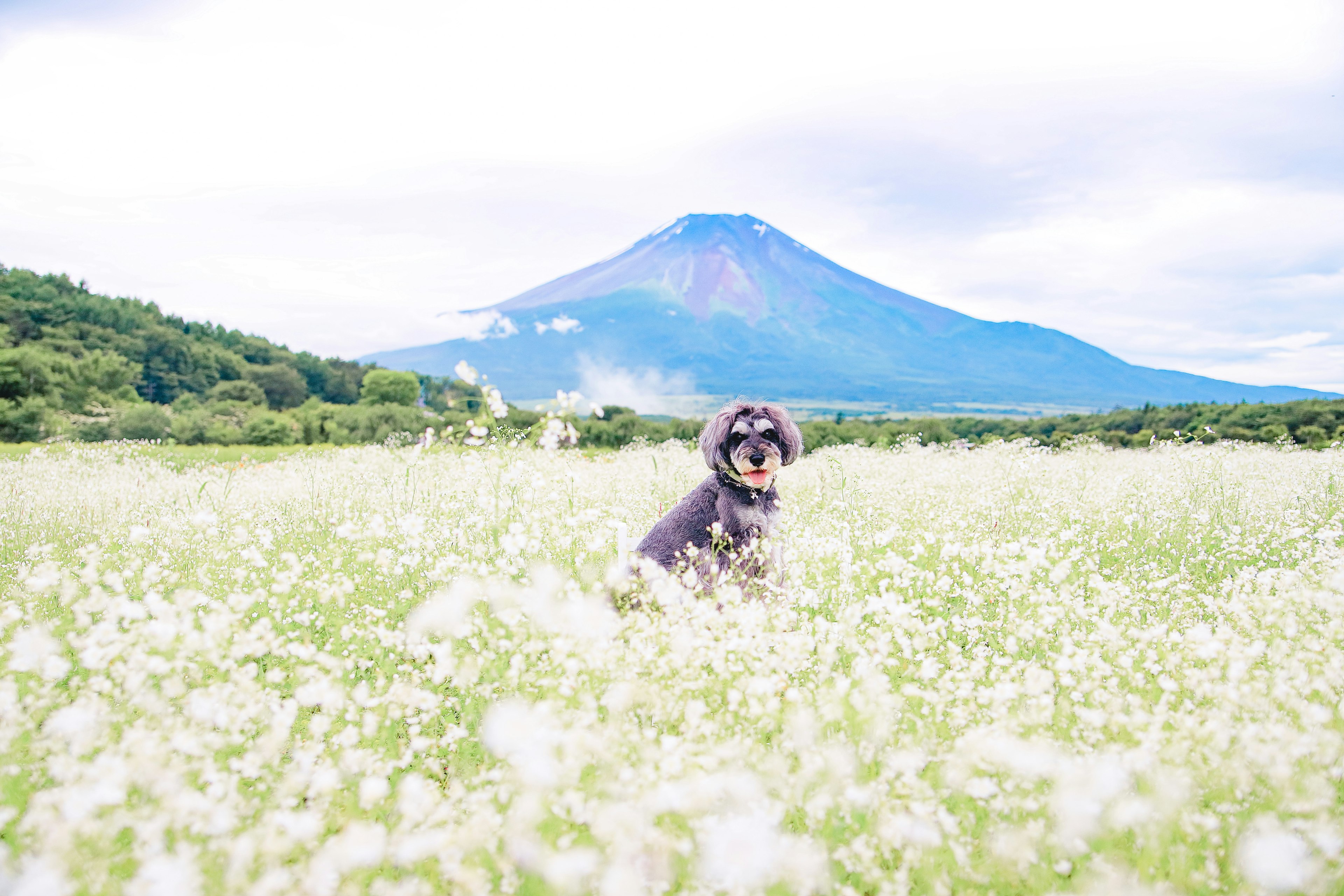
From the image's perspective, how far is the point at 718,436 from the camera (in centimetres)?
565

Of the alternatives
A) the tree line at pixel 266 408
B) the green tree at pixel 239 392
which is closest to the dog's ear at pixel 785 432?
the tree line at pixel 266 408

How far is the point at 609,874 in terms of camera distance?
200cm

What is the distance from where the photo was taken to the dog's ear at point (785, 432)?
578 centimetres

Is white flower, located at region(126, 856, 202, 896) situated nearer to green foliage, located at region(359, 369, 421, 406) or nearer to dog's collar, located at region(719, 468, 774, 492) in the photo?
dog's collar, located at region(719, 468, 774, 492)

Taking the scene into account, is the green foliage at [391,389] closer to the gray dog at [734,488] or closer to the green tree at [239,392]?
the green tree at [239,392]

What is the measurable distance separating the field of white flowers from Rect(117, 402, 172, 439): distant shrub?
23435 mm

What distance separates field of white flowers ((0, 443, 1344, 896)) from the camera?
2.16 metres

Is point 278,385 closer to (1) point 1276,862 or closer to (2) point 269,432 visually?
(2) point 269,432

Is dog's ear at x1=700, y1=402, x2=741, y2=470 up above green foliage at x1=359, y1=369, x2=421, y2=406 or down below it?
below

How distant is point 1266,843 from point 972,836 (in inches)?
37.6

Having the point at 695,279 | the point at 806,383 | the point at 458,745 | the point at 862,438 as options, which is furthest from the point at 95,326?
the point at 695,279

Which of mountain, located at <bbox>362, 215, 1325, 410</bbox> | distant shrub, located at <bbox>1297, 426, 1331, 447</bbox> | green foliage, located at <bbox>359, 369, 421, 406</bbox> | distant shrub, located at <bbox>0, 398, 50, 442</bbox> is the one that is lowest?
distant shrub, located at <bbox>0, 398, 50, 442</bbox>

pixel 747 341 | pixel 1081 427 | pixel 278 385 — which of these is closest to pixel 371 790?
→ pixel 1081 427

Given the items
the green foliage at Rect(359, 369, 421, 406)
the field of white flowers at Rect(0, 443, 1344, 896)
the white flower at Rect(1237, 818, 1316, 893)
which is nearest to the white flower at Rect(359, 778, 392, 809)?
the field of white flowers at Rect(0, 443, 1344, 896)
